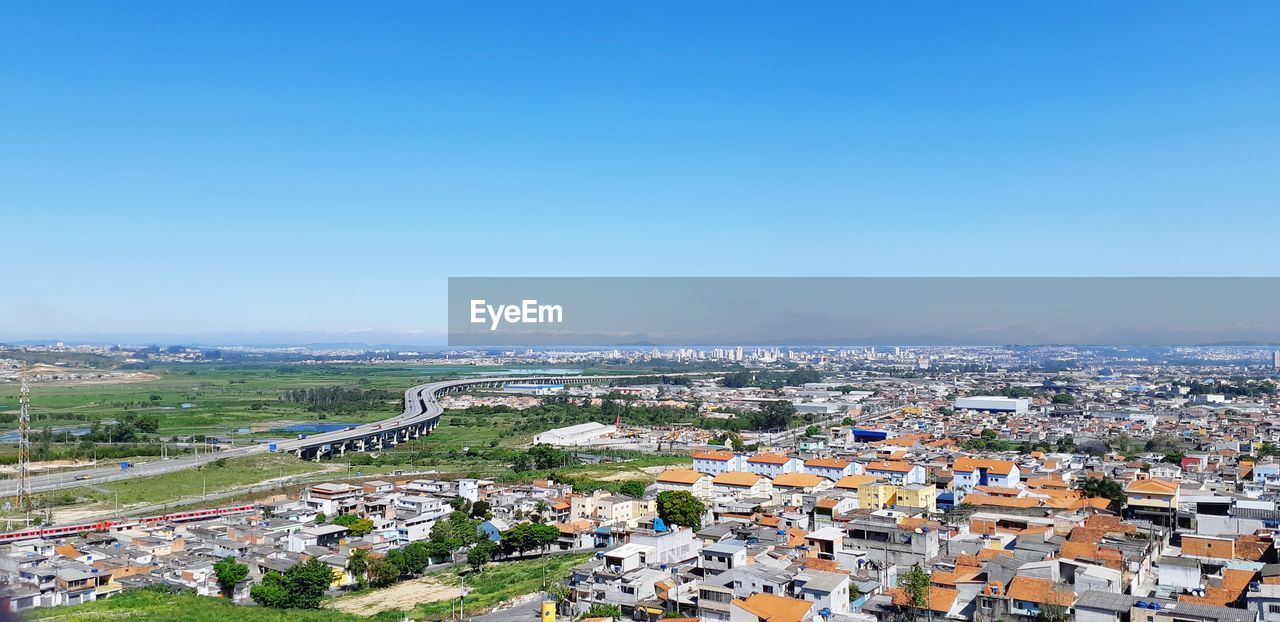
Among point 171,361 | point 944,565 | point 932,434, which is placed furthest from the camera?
point 171,361

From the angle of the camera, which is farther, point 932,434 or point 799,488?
point 932,434

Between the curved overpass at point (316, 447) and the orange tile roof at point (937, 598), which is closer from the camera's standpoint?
the orange tile roof at point (937, 598)

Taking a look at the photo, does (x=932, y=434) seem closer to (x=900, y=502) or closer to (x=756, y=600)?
(x=900, y=502)

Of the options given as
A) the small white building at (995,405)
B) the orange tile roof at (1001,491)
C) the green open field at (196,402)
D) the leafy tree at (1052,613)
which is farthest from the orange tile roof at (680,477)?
the small white building at (995,405)

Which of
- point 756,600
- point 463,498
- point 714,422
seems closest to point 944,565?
point 756,600

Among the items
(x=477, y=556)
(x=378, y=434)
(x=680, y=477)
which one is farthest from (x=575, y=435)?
(x=477, y=556)

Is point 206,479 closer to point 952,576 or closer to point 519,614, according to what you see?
point 519,614

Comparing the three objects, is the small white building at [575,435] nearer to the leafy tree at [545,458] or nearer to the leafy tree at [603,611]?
the leafy tree at [545,458]
